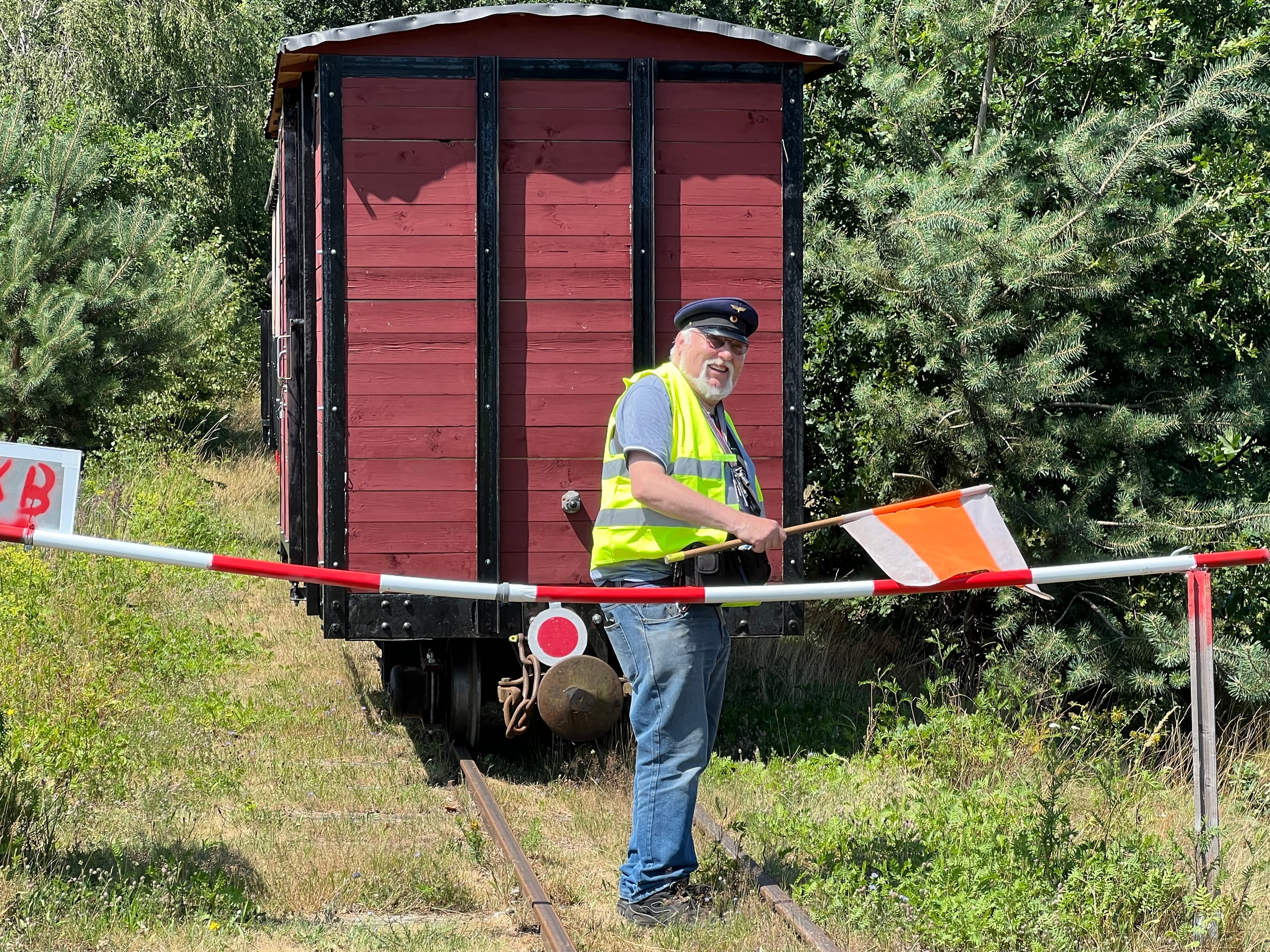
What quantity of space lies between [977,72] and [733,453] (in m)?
4.65

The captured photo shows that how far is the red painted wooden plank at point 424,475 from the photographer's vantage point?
6.67 meters

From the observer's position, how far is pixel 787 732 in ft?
25.8

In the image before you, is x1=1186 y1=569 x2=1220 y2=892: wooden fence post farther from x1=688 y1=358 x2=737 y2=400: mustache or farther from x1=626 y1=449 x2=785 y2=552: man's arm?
x1=688 y1=358 x2=737 y2=400: mustache

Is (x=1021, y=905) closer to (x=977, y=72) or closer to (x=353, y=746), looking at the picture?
(x=353, y=746)

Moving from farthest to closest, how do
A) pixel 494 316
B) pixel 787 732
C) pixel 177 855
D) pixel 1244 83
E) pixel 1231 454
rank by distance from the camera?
pixel 1231 454 < pixel 787 732 < pixel 1244 83 < pixel 494 316 < pixel 177 855

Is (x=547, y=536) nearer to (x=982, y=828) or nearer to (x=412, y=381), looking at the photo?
(x=412, y=381)

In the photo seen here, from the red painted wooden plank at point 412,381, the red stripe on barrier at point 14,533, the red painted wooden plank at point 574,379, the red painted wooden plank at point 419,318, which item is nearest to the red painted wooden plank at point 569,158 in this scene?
the red painted wooden plank at point 419,318

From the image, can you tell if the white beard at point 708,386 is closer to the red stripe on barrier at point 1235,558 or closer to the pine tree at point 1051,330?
the red stripe on barrier at point 1235,558

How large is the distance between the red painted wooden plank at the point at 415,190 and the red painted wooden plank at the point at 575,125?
1.04 feet

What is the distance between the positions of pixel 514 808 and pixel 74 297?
9.01m

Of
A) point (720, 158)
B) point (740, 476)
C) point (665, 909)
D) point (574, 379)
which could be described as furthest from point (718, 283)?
point (665, 909)

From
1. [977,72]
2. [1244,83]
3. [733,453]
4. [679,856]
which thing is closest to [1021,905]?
[679,856]

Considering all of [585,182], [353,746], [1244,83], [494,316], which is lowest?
[353,746]

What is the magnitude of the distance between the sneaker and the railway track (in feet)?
0.78
